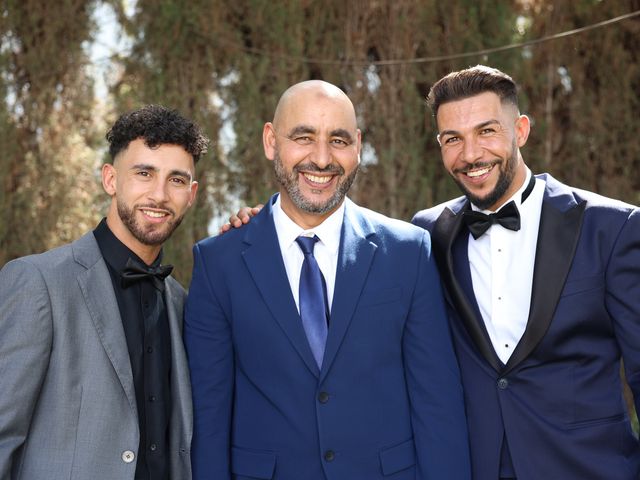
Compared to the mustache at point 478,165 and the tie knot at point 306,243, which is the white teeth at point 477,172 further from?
the tie knot at point 306,243

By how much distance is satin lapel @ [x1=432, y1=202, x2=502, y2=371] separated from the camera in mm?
2953

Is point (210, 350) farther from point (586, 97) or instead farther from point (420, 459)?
point (586, 97)

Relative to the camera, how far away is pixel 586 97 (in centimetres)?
609

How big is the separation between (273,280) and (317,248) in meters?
0.24

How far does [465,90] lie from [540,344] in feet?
3.64

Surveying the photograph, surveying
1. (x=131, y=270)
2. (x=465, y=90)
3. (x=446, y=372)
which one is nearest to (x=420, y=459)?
(x=446, y=372)

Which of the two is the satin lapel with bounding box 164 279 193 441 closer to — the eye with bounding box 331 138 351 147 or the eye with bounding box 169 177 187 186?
the eye with bounding box 169 177 187 186

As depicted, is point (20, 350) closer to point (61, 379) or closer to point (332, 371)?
point (61, 379)

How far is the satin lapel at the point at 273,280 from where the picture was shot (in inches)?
110

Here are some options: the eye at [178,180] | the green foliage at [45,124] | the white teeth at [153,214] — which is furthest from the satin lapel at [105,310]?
the green foliage at [45,124]

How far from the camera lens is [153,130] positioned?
3045 millimetres

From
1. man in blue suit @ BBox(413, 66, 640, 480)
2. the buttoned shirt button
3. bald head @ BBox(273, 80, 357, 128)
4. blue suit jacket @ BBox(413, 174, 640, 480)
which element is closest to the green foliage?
bald head @ BBox(273, 80, 357, 128)

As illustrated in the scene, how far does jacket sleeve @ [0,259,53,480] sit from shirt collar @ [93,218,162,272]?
12.7 inches

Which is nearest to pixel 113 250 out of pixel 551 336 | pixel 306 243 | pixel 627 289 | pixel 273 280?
pixel 273 280
